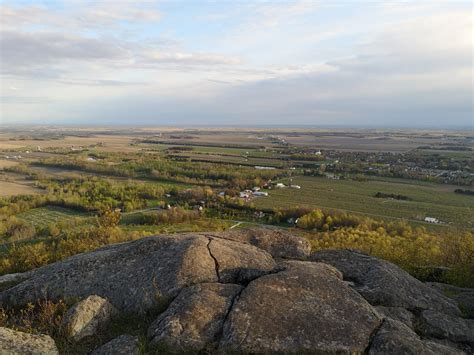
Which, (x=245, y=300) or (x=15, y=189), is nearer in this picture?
(x=245, y=300)

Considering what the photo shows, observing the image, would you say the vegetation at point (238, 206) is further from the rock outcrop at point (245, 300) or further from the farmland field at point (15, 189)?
the rock outcrop at point (245, 300)

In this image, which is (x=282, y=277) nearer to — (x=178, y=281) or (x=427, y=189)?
(x=178, y=281)

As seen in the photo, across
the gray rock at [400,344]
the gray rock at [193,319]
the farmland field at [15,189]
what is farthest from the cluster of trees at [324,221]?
the farmland field at [15,189]

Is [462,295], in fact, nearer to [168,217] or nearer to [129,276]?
[129,276]

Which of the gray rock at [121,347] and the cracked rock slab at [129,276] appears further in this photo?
the cracked rock slab at [129,276]

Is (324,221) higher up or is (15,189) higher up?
(324,221)

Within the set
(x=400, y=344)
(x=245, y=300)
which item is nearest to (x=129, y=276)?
(x=245, y=300)
